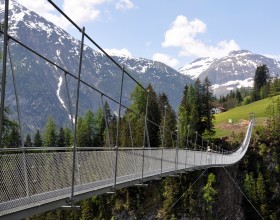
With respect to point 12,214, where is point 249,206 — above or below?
below

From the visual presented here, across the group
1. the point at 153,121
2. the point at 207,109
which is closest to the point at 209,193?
→ the point at 153,121

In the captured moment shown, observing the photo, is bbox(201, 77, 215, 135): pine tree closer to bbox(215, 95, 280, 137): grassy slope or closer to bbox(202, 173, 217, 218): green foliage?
bbox(202, 173, 217, 218): green foliage

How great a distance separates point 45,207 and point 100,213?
44958 mm

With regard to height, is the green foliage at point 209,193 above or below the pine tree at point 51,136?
below

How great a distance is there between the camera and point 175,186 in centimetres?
5066

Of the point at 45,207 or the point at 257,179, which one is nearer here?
the point at 45,207

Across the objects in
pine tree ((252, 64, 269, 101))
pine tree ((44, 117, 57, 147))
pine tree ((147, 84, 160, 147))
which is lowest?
pine tree ((44, 117, 57, 147))

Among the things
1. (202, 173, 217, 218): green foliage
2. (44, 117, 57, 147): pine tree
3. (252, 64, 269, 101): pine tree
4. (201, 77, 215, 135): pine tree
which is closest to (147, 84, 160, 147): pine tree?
(202, 173, 217, 218): green foliage

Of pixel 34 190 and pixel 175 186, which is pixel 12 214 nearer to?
pixel 34 190

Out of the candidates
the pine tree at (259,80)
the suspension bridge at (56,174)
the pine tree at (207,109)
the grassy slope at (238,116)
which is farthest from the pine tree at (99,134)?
the pine tree at (259,80)

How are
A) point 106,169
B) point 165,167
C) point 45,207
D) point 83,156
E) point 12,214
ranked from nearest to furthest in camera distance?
point 12,214
point 45,207
point 83,156
point 106,169
point 165,167

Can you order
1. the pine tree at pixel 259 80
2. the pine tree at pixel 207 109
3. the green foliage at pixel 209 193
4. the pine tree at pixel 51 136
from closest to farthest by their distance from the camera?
the pine tree at pixel 51 136
the green foliage at pixel 209 193
the pine tree at pixel 207 109
the pine tree at pixel 259 80

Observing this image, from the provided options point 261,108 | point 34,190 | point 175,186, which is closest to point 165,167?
point 34,190

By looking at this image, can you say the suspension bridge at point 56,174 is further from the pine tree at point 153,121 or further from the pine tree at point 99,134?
the pine tree at point 153,121
